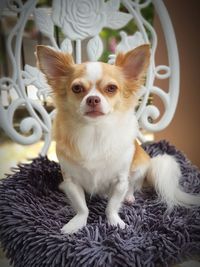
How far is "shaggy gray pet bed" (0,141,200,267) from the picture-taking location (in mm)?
619

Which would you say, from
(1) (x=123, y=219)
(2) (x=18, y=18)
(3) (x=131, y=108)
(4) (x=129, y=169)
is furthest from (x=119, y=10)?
(1) (x=123, y=219)

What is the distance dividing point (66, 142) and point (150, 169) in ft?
0.98

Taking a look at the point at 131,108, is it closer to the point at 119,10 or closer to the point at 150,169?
the point at 150,169

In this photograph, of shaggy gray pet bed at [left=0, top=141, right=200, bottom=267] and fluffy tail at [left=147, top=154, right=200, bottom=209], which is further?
fluffy tail at [left=147, top=154, right=200, bottom=209]

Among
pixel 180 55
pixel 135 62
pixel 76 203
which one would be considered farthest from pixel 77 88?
pixel 180 55

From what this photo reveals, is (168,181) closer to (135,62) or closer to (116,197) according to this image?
(116,197)

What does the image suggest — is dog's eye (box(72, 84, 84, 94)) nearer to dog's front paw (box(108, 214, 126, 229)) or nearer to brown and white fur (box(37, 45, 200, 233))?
brown and white fur (box(37, 45, 200, 233))

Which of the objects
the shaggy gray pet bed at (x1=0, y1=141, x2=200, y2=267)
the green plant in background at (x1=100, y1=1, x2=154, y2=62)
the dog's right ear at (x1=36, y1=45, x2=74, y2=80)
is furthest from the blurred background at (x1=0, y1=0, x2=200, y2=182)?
the shaggy gray pet bed at (x1=0, y1=141, x2=200, y2=267)

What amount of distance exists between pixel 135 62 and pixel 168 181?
35cm

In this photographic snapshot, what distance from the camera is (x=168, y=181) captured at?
86 centimetres

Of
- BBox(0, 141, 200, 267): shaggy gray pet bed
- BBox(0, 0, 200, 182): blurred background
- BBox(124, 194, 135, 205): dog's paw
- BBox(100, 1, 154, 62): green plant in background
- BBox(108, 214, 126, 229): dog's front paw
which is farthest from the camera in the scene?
BBox(100, 1, 154, 62): green plant in background

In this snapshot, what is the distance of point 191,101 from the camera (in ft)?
4.21

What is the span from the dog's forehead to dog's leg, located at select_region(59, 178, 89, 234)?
0.87 ft

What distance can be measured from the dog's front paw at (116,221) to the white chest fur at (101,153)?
9 centimetres
